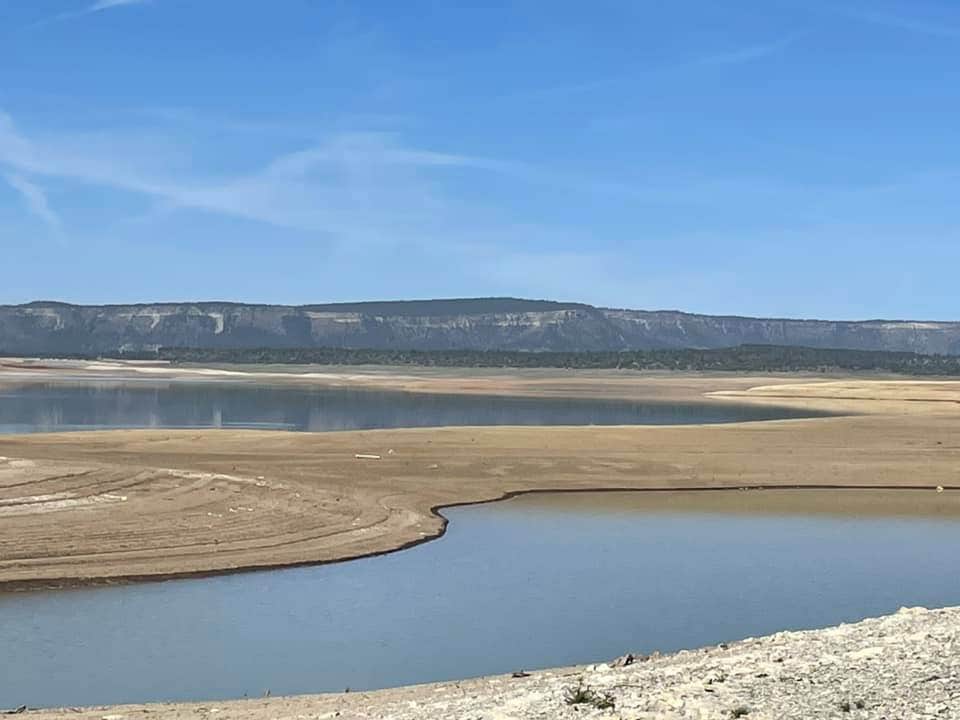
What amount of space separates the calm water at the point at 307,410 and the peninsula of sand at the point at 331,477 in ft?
32.6

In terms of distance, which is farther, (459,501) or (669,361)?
(669,361)

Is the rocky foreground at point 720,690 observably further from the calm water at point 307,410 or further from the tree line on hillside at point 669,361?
the tree line on hillside at point 669,361

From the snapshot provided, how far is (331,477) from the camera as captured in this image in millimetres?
33500

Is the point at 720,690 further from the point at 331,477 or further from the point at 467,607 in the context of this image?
the point at 331,477

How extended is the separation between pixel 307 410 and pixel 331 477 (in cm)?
3787

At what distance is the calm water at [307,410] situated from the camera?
58.2m

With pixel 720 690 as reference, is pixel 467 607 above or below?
below

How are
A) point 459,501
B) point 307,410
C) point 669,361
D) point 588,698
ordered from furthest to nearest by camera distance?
point 669,361
point 307,410
point 459,501
point 588,698

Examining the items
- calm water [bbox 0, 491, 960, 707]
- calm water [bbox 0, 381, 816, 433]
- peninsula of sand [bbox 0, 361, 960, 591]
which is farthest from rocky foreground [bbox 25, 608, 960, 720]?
calm water [bbox 0, 381, 816, 433]

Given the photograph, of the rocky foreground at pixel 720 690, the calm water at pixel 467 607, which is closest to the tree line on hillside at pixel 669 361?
the calm water at pixel 467 607

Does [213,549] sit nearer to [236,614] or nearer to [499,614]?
[236,614]

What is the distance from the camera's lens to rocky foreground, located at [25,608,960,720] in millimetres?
10750

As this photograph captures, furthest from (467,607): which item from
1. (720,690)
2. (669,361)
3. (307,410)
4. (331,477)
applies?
(669,361)

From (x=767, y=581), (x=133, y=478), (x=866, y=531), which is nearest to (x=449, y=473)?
(x=133, y=478)
